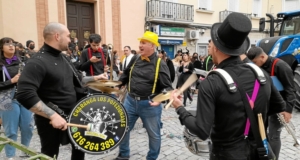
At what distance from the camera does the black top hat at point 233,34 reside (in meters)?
1.80

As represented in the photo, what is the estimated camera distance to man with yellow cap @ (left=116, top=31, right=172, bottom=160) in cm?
366

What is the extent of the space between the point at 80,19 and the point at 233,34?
38.7 ft

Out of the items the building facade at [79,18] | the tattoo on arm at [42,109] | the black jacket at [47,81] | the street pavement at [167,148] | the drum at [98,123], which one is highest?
the building facade at [79,18]

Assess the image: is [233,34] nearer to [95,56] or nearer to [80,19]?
[95,56]

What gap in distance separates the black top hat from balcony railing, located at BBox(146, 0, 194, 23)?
1296 centimetres

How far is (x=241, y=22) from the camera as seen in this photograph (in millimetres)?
1826

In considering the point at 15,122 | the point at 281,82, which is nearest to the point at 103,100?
the point at 15,122

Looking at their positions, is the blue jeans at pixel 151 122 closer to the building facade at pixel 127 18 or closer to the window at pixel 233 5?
the building facade at pixel 127 18

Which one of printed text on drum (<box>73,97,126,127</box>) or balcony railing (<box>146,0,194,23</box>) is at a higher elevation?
balcony railing (<box>146,0,194,23</box>)

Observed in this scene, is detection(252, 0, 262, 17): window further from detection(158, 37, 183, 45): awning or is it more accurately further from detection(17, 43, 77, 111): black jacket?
detection(17, 43, 77, 111): black jacket

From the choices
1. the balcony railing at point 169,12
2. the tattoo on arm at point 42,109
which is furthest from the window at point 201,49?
the tattoo on arm at point 42,109

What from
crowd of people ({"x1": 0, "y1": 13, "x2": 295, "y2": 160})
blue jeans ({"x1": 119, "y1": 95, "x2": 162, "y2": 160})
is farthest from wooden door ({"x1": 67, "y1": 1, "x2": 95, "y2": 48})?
blue jeans ({"x1": 119, "y1": 95, "x2": 162, "y2": 160})

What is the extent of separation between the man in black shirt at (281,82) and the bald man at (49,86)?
2.44m

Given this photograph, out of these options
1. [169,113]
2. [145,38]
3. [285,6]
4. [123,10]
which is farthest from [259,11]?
[145,38]
